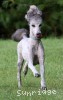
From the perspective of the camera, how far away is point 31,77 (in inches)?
328

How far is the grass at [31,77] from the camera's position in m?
6.49

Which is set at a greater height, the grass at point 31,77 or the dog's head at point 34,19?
the dog's head at point 34,19

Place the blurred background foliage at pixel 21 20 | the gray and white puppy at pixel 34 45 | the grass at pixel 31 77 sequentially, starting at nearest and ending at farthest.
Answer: the grass at pixel 31 77 → the gray and white puppy at pixel 34 45 → the blurred background foliage at pixel 21 20

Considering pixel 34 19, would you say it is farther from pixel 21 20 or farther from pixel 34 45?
pixel 21 20

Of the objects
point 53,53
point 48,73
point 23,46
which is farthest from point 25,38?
point 53,53

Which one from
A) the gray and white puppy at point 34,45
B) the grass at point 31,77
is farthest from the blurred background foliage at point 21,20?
the gray and white puppy at point 34,45

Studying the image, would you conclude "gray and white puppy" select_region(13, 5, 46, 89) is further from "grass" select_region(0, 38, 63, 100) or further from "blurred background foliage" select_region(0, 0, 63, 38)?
"blurred background foliage" select_region(0, 0, 63, 38)

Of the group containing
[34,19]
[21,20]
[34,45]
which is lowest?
[21,20]

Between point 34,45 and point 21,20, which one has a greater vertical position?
point 34,45

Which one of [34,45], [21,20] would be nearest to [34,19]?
[34,45]

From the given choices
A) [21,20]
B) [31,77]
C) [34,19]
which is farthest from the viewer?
[21,20]

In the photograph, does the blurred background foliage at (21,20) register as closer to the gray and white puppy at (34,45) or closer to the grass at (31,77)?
the grass at (31,77)

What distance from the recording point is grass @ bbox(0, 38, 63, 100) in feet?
21.3

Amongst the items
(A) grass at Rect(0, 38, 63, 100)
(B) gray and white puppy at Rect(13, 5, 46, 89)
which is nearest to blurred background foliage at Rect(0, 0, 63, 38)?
Result: (A) grass at Rect(0, 38, 63, 100)
